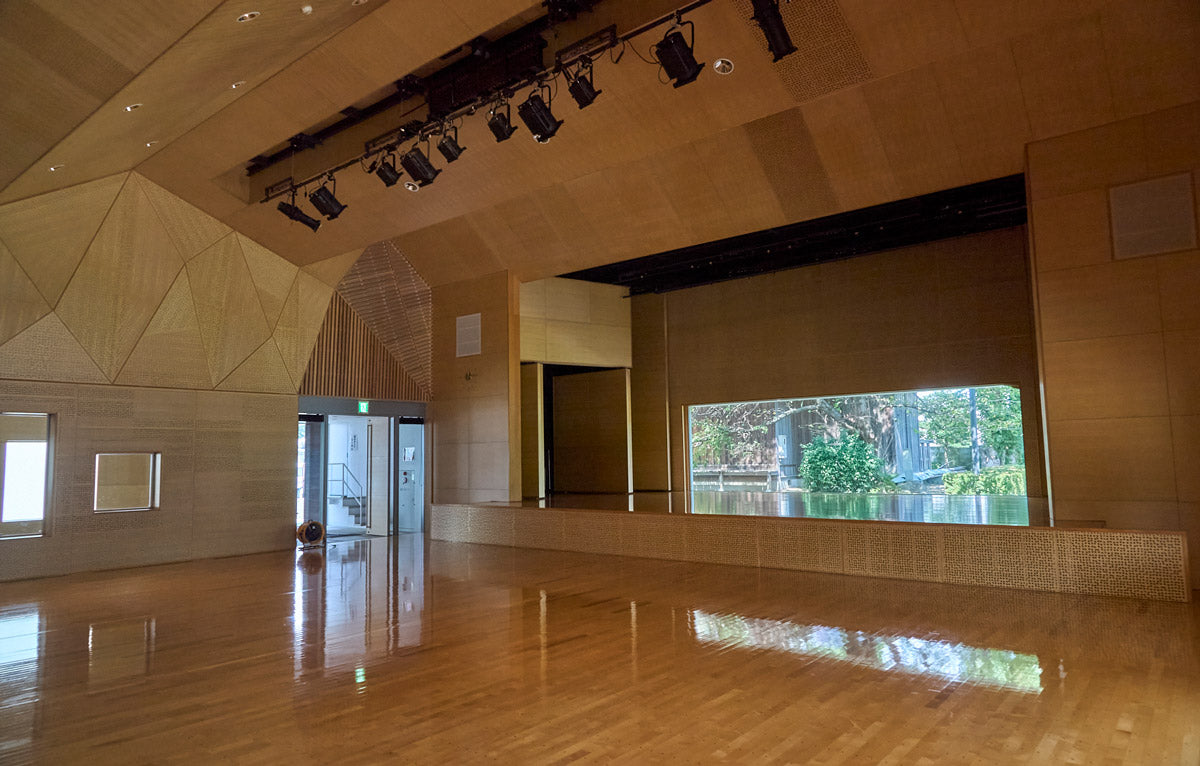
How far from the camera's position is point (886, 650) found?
4.62m

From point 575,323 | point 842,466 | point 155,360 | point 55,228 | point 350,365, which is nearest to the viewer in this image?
point 55,228

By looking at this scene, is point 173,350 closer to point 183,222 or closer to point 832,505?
point 183,222

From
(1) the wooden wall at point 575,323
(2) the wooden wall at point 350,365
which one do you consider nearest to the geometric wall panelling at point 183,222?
(2) the wooden wall at point 350,365

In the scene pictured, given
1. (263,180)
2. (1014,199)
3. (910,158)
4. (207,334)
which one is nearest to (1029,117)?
(910,158)

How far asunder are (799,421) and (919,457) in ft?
6.94

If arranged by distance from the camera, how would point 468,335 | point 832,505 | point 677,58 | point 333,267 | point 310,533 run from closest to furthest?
1. point 677,58
2. point 310,533
3. point 832,505
4. point 333,267
5. point 468,335

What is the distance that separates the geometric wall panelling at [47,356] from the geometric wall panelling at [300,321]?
95.7 inches

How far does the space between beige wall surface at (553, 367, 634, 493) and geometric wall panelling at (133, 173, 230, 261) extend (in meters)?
7.69

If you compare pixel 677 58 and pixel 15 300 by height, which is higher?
pixel 677 58

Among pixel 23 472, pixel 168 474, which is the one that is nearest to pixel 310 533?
pixel 168 474

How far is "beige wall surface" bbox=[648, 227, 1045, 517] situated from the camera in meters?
11.7

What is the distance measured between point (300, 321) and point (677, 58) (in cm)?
728

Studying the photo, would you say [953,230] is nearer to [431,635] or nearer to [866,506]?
[866,506]

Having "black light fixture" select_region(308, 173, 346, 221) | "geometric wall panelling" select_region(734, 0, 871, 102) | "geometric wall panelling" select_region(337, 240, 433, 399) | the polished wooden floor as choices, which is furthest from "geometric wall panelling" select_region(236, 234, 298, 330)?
"geometric wall panelling" select_region(734, 0, 871, 102)
